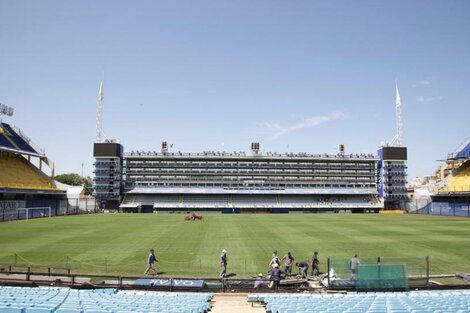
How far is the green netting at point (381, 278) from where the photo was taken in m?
17.3

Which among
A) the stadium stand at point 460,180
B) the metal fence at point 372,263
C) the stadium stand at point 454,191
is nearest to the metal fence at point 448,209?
the stadium stand at point 454,191

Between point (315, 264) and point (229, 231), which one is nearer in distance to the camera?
point (315, 264)

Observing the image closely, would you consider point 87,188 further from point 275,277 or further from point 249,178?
point 275,277

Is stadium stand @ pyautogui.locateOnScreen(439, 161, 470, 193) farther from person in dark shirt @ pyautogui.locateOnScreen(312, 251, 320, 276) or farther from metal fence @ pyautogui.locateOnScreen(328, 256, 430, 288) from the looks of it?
metal fence @ pyautogui.locateOnScreen(328, 256, 430, 288)

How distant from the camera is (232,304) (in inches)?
599

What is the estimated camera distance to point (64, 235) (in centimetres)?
3922

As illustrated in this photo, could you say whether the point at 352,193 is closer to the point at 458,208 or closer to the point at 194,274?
the point at 458,208

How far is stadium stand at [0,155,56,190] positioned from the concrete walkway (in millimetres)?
64286

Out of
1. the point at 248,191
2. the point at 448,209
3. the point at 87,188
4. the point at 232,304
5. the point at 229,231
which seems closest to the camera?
the point at 232,304

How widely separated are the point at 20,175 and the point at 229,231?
185ft

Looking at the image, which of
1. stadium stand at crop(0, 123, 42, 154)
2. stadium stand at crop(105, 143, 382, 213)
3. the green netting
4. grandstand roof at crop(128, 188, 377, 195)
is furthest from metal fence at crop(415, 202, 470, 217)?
stadium stand at crop(0, 123, 42, 154)

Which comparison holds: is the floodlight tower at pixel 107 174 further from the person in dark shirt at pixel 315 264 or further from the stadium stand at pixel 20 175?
the person in dark shirt at pixel 315 264

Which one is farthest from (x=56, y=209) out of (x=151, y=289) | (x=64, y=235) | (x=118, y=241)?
(x=151, y=289)

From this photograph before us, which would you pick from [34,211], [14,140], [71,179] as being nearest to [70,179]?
[71,179]
